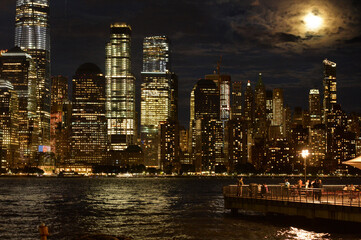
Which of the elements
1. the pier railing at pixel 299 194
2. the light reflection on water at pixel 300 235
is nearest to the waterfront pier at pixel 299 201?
the pier railing at pixel 299 194

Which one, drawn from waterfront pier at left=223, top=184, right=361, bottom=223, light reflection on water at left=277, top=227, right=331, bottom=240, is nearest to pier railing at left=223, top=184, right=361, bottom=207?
waterfront pier at left=223, top=184, right=361, bottom=223

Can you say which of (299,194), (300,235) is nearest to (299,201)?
(299,194)

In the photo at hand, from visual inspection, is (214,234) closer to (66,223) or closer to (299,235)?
(299,235)

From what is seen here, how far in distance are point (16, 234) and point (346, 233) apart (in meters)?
28.9

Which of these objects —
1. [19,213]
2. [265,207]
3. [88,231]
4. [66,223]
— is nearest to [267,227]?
[265,207]

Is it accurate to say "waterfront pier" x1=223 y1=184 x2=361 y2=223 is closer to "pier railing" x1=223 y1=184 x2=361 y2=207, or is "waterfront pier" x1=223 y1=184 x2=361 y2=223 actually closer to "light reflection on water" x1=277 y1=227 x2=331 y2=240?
"pier railing" x1=223 y1=184 x2=361 y2=207

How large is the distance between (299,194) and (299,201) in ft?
4.74

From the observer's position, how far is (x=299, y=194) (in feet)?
161

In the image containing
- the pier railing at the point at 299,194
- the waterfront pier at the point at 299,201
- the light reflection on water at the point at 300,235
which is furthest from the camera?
the pier railing at the point at 299,194

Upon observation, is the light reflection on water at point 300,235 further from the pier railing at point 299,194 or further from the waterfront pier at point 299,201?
the pier railing at point 299,194

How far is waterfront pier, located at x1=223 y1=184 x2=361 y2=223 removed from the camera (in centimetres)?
4322

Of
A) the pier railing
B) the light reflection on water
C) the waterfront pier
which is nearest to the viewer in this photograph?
the light reflection on water

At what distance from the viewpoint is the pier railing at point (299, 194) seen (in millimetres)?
→ 46625

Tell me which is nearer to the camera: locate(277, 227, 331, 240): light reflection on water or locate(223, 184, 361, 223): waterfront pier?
locate(277, 227, 331, 240): light reflection on water
